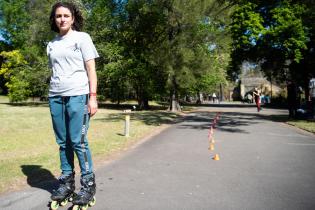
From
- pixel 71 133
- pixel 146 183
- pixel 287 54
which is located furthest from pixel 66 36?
pixel 287 54

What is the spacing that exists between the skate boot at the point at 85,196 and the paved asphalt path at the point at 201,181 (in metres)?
0.17

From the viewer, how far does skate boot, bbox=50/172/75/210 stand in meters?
4.81

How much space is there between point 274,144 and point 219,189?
6.14 m

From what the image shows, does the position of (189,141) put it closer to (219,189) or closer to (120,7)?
(219,189)

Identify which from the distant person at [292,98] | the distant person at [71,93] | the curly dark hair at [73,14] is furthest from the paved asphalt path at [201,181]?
the distant person at [292,98]

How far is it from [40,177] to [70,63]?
268 centimetres

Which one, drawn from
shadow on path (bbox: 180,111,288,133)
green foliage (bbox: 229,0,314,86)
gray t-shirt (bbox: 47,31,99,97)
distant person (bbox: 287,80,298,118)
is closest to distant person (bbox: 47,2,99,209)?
gray t-shirt (bbox: 47,31,99,97)

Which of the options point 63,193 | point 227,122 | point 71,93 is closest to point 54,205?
point 63,193

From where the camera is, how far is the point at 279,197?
18.1 feet

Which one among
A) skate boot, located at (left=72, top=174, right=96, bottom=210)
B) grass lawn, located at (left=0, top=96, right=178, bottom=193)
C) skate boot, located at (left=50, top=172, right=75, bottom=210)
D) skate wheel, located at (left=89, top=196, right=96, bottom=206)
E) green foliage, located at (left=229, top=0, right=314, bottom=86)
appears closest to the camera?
skate boot, located at (left=72, top=174, right=96, bottom=210)

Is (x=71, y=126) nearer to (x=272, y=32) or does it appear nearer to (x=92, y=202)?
(x=92, y=202)

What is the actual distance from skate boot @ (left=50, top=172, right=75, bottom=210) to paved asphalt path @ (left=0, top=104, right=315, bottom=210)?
0.21 metres

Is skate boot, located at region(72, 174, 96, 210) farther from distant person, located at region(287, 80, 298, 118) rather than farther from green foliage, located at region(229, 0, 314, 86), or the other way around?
green foliage, located at region(229, 0, 314, 86)

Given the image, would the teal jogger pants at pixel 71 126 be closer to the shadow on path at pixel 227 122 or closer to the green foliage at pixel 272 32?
the shadow on path at pixel 227 122
